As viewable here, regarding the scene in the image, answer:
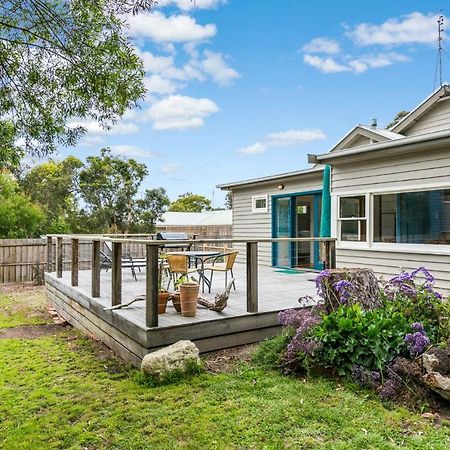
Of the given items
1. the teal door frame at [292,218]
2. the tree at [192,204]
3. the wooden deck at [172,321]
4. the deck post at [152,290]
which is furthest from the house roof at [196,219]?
the deck post at [152,290]

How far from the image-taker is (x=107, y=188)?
2086 centimetres

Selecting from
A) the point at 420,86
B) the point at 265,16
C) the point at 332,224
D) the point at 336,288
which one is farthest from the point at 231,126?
the point at 336,288

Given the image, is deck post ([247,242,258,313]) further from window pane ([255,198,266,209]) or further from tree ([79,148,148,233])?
tree ([79,148,148,233])

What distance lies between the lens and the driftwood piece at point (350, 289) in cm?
434

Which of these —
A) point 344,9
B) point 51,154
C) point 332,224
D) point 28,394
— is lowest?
point 28,394

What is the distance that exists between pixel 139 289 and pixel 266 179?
5.42 meters

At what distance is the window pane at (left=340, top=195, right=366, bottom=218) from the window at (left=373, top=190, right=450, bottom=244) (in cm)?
26

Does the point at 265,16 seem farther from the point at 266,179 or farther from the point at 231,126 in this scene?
the point at 231,126

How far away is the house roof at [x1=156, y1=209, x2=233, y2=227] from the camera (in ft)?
78.4

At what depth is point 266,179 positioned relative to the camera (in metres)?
10.9

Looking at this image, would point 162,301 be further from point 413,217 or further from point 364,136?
point 364,136

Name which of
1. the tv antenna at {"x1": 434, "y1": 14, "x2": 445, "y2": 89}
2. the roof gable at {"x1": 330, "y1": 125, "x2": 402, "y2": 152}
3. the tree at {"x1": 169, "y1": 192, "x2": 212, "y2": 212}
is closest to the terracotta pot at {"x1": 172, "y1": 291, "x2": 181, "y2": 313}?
the roof gable at {"x1": 330, "y1": 125, "x2": 402, "y2": 152}

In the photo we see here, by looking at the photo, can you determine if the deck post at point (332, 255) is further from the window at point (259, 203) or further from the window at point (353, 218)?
the window at point (259, 203)

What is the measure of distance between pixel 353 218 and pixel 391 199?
807 millimetres
